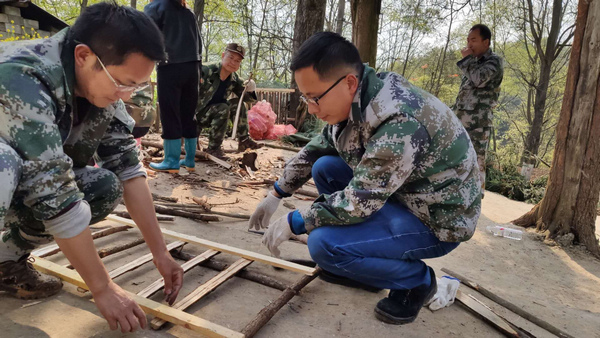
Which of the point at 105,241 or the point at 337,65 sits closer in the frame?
the point at 337,65

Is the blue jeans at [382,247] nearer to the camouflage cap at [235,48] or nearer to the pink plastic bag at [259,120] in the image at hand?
A: the camouflage cap at [235,48]

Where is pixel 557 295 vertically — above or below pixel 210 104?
below

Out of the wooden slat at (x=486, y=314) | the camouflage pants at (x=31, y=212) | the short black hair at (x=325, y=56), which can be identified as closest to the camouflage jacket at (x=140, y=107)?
the camouflage pants at (x=31, y=212)

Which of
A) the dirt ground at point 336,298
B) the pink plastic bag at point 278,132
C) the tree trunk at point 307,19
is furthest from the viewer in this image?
the tree trunk at point 307,19

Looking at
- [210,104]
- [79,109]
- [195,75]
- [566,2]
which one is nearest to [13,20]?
[210,104]

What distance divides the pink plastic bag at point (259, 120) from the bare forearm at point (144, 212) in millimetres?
6228

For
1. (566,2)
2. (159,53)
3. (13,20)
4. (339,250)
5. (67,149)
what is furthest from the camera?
(566,2)

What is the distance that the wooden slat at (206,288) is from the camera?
1613mm

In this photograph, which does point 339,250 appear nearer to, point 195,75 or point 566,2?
point 195,75

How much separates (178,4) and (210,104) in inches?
61.6

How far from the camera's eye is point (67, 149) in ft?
5.38

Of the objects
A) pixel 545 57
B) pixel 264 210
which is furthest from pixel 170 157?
pixel 545 57

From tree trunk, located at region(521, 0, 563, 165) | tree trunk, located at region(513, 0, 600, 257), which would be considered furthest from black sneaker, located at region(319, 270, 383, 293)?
tree trunk, located at region(521, 0, 563, 165)

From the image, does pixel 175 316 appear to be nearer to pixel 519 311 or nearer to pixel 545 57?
pixel 519 311
